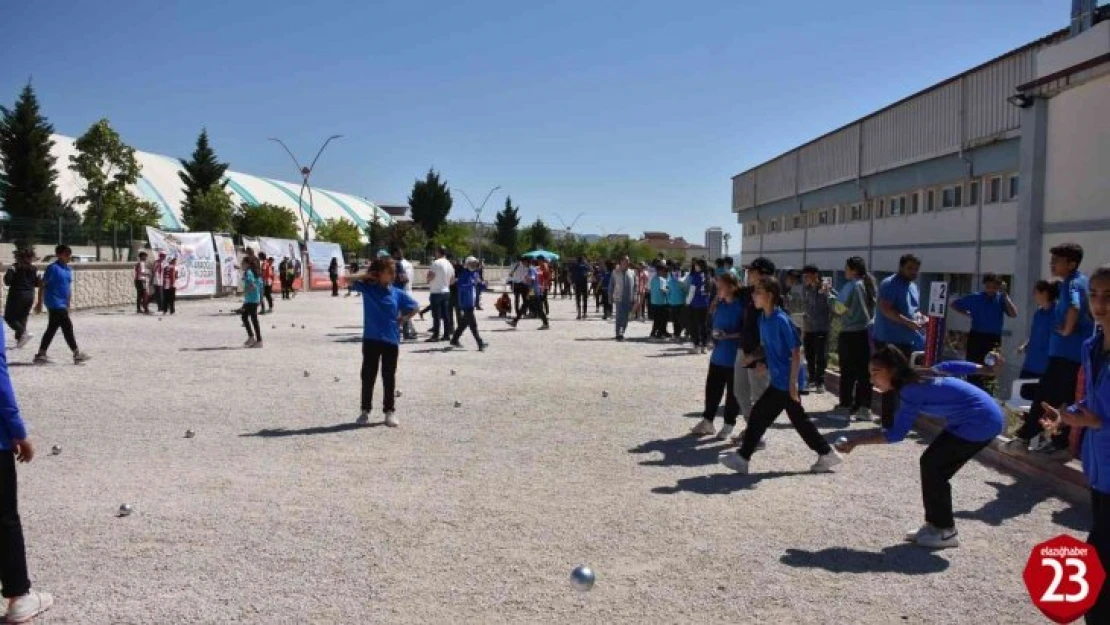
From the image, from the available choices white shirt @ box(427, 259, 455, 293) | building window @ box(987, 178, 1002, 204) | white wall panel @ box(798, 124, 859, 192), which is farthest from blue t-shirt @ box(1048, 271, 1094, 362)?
A: white wall panel @ box(798, 124, 859, 192)

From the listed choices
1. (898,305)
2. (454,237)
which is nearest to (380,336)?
(898,305)

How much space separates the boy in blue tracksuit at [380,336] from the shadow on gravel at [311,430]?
0.13 metres

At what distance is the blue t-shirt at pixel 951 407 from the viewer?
5430 mm

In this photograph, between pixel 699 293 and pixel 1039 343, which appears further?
pixel 699 293

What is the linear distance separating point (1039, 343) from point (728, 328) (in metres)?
2.65

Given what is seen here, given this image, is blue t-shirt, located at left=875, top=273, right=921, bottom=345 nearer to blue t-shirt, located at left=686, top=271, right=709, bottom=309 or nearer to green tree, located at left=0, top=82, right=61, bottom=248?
blue t-shirt, located at left=686, top=271, right=709, bottom=309

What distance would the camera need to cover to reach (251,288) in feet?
58.7

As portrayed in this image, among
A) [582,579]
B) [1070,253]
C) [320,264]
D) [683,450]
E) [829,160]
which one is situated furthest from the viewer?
[320,264]

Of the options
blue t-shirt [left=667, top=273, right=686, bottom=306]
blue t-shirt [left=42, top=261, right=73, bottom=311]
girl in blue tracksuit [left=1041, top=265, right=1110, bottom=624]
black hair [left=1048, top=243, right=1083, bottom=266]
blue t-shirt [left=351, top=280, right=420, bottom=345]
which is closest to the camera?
girl in blue tracksuit [left=1041, top=265, right=1110, bottom=624]

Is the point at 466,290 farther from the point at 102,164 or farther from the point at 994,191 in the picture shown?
the point at 102,164

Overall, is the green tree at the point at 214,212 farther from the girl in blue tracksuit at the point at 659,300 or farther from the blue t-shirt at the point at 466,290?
the blue t-shirt at the point at 466,290

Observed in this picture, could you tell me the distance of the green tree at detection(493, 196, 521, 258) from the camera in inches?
5049

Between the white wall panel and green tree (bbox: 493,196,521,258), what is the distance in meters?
85.1

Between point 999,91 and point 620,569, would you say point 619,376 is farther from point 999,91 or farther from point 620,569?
point 999,91
